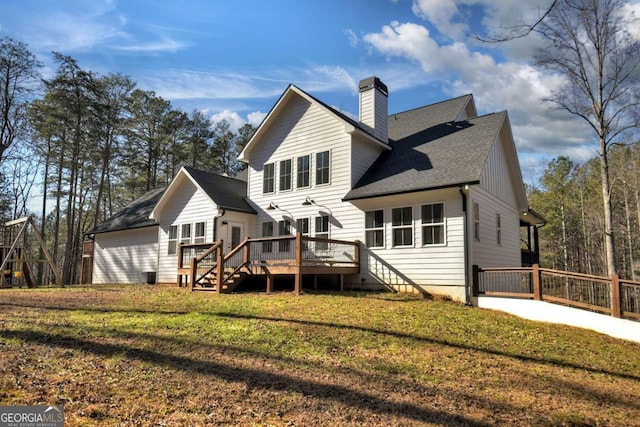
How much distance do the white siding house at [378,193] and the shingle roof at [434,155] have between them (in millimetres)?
55

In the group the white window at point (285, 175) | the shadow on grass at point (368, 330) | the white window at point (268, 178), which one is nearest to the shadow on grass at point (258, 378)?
the shadow on grass at point (368, 330)

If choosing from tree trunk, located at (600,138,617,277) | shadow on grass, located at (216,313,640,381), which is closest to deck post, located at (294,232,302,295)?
shadow on grass, located at (216,313,640,381)

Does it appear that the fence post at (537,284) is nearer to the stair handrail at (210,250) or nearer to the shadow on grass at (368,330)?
the shadow on grass at (368,330)

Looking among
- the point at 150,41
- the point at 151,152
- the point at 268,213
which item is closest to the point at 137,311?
the point at 150,41

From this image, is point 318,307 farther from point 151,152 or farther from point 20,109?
point 151,152

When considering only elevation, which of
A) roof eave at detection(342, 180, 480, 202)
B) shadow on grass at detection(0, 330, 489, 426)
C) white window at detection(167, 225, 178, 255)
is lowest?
shadow on grass at detection(0, 330, 489, 426)

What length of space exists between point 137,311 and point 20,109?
2232cm

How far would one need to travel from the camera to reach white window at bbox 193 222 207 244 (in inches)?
693

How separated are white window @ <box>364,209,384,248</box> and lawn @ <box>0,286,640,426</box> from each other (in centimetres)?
422

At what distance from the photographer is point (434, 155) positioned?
14703 mm

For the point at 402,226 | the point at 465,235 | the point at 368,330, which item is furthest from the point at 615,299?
the point at 368,330

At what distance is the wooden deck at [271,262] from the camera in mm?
12961

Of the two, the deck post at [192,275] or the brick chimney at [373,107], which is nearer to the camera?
the deck post at [192,275]

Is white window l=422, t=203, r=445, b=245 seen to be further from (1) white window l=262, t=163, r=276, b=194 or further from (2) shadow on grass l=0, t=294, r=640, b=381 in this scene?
(1) white window l=262, t=163, r=276, b=194
